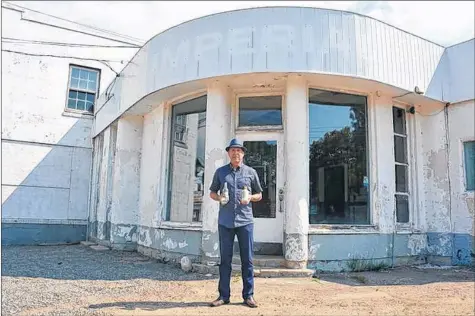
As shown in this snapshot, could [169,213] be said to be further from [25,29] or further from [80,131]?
[25,29]

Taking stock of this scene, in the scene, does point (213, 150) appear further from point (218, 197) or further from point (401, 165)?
point (401, 165)

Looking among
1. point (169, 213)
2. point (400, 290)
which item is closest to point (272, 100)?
point (169, 213)

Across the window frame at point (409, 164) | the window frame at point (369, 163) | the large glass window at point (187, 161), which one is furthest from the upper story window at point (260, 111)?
the window frame at point (409, 164)

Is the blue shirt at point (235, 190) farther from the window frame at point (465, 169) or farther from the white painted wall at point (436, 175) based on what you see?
the window frame at point (465, 169)

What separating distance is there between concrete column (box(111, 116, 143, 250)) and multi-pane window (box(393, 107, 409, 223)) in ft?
20.5

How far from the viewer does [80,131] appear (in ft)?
46.4

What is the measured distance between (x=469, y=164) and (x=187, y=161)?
584cm

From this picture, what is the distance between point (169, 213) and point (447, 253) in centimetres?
585

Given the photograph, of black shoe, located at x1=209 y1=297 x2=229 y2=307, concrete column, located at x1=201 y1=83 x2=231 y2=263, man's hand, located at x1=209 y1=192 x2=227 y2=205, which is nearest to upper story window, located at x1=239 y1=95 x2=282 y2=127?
concrete column, located at x1=201 y1=83 x2=231 y2=263

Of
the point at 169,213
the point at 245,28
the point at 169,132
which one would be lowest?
the point at 169,213

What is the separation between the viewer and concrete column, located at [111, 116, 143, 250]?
34.4ft

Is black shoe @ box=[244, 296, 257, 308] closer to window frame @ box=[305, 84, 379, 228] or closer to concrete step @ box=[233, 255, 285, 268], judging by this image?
concrete step @ box=[233, 255, 285, 268]

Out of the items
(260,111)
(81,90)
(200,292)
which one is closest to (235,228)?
(200,292)

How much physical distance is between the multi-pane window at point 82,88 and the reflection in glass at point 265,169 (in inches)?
342
